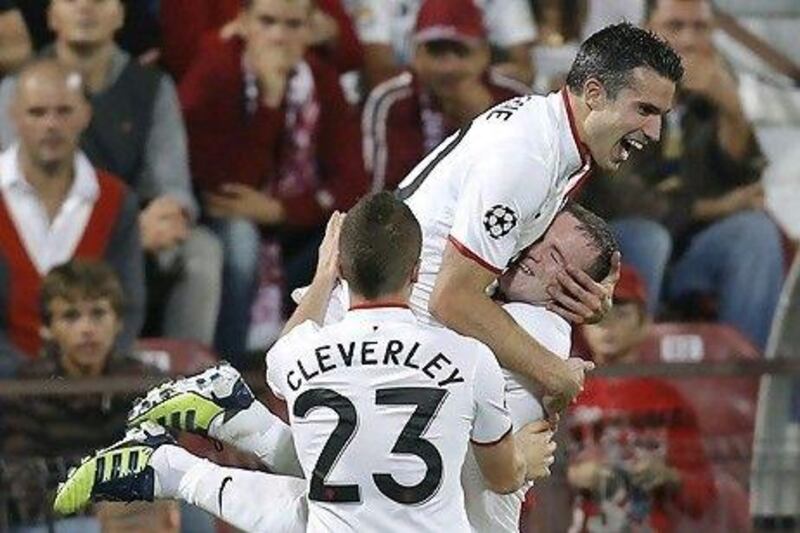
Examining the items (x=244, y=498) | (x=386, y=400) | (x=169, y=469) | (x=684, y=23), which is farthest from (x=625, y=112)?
(x=684, y=23)

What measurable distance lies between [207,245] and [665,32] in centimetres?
226

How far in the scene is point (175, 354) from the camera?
10.9 metres

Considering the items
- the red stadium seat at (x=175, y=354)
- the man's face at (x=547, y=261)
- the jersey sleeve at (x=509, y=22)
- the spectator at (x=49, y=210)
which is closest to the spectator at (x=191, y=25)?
the spectator at (x=49, y=210)

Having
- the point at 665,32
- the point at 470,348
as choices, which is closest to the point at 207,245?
the point at 665,32

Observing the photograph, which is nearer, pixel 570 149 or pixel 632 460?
pixel 570 149

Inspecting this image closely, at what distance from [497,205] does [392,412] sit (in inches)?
24.7

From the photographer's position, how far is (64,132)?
1080 centimetres

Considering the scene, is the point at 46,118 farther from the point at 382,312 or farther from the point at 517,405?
the point at 382,312

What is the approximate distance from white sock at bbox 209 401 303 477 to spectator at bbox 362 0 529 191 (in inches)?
138

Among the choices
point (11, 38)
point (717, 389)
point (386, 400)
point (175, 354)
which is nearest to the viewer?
point (386, 400)

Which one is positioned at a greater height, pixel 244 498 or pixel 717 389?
pixel 244 498

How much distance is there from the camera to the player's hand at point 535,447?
297 inches

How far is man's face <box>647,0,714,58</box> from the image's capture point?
11742mm

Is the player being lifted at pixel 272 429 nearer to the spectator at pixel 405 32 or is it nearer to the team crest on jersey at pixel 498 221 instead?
the team crest on jersey at pixel 498 221
